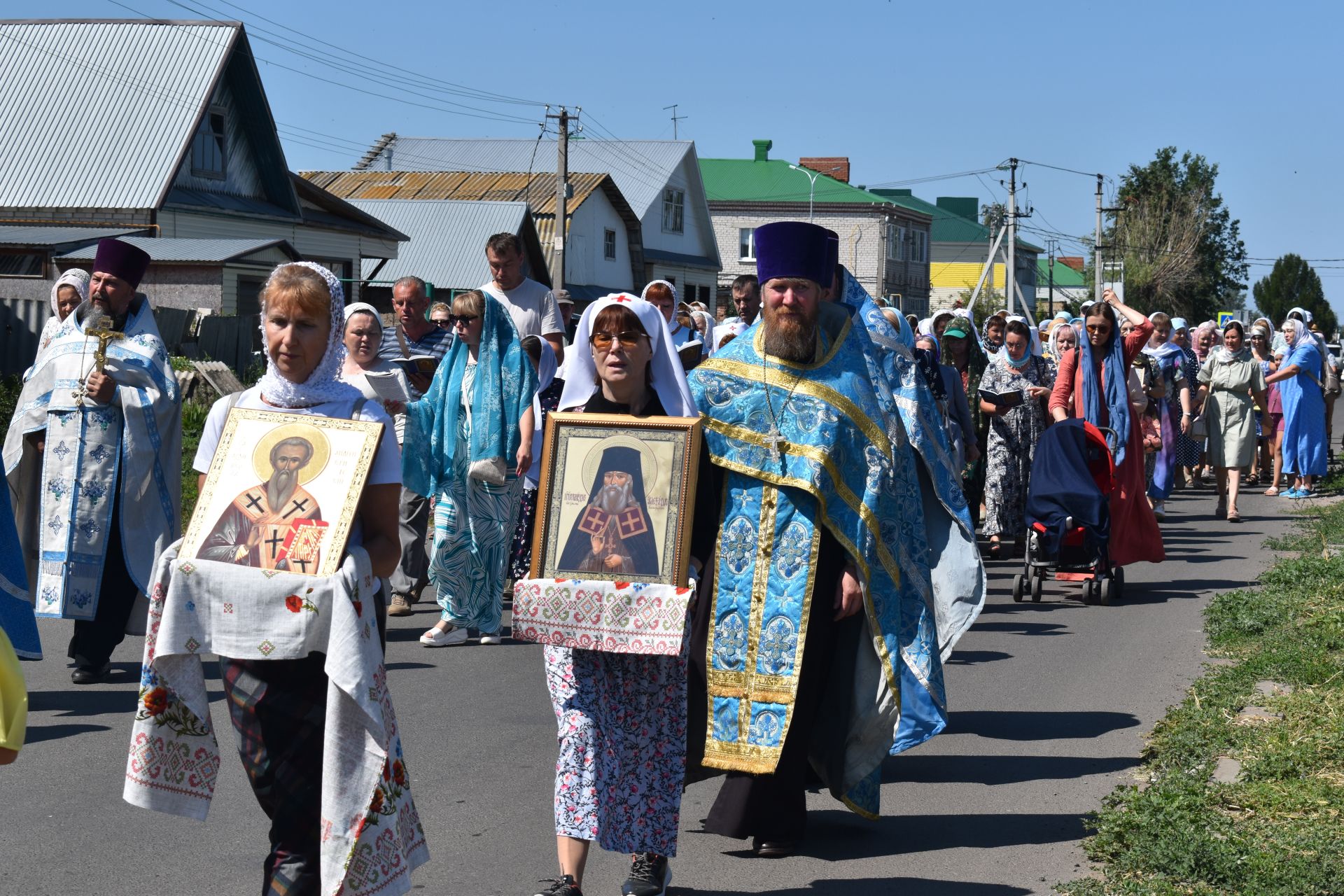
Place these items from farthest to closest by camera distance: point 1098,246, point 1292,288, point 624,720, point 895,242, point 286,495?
1. point 1292,288
2. point 895,242
3. point 1098,246
4. point 624,720
5. point 286,495

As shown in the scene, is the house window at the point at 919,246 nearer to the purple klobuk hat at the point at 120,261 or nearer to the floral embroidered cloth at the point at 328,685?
the purple klobuk hat at the point at 120,261

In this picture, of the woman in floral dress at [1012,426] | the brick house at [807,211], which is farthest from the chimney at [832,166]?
the woman in floral dress at [1012,426]

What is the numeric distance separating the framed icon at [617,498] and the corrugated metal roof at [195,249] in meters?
25.5

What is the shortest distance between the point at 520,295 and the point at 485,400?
122 centimetres

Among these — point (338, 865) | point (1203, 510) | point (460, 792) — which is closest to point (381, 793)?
point (338, 865)

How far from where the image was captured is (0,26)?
36344mm

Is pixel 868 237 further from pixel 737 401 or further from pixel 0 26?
pixel 737 401

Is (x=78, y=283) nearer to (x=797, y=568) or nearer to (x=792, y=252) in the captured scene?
(x=792, y=252)

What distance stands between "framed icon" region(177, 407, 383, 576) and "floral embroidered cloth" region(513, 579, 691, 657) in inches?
32.2

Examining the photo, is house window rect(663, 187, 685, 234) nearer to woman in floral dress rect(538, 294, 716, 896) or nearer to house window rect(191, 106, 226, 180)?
house window rect(191, 106, 226, 180)

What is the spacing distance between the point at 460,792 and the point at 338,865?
7.83ft

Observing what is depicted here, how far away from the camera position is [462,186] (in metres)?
51.8

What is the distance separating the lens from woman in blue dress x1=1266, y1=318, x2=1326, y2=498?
19.3 metres

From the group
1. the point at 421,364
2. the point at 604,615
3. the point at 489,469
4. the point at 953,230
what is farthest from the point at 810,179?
the point at 604,615
